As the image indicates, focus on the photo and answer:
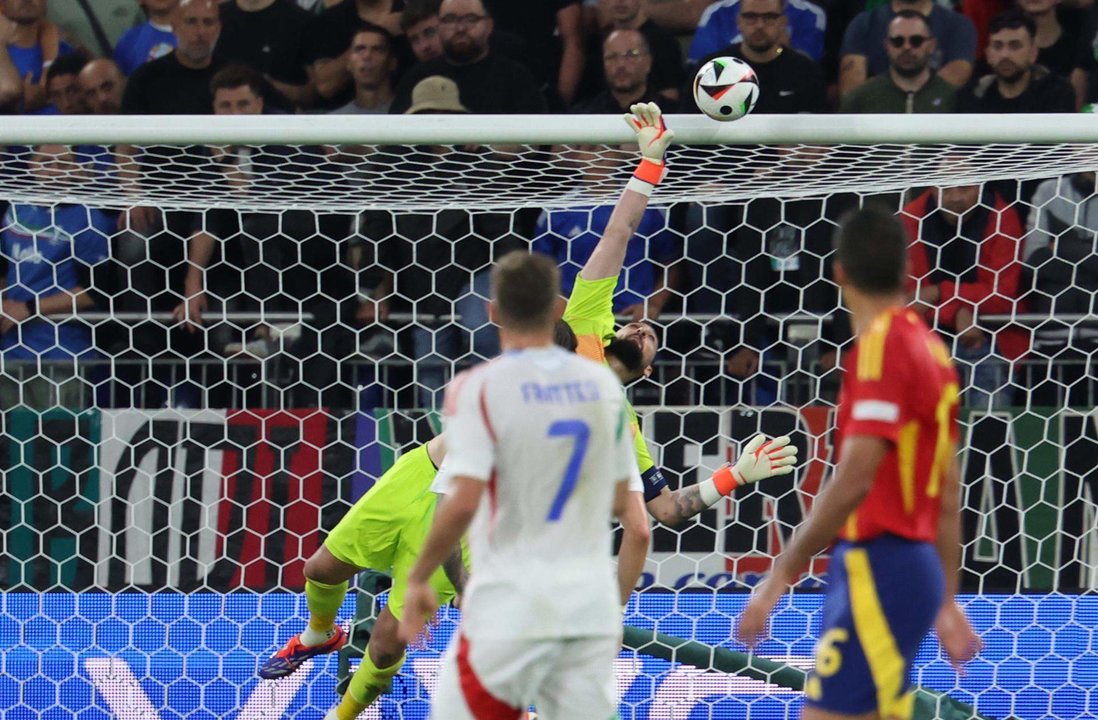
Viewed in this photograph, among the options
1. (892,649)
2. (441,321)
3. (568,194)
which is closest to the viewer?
(892,649)

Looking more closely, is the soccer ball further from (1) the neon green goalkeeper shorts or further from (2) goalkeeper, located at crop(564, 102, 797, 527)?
(1) the neon green goalkeeper shorts

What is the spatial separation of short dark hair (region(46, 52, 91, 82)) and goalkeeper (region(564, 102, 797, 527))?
13.2ft

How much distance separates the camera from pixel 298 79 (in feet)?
26.6

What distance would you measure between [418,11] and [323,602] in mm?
3719

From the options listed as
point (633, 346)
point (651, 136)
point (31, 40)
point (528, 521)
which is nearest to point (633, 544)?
point (633, 346)

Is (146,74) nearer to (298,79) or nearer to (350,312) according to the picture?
(298,79)

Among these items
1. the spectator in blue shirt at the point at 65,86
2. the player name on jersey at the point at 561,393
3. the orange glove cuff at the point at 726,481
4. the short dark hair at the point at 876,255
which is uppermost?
the short dark hair at the point at 876,255

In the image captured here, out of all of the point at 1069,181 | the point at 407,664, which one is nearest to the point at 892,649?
the point at 407,664

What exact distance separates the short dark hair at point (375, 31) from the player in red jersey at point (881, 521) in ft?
16.3

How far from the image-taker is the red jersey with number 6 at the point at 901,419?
10.5ft

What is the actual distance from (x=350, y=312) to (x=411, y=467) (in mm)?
1505

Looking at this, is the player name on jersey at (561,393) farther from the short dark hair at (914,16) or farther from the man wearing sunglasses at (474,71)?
the short dark hair at (914,16)

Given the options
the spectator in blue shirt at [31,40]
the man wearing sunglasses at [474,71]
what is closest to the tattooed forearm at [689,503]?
the man wearing sunglasses at [474,71]

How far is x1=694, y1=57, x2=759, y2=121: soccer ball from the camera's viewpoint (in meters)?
4.65
